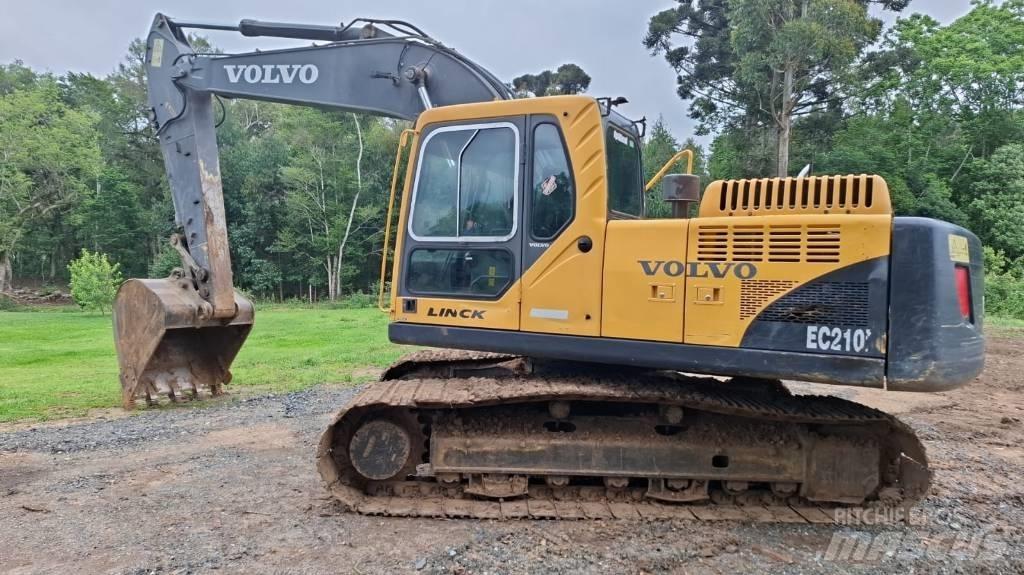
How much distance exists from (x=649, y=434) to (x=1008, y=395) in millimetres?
7844

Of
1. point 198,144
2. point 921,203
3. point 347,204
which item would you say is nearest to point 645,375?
point 198,144

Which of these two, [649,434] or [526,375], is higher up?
[526,375]

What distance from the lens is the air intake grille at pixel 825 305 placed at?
12.1 feet

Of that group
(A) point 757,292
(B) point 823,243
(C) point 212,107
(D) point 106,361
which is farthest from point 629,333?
(D) point 106,361

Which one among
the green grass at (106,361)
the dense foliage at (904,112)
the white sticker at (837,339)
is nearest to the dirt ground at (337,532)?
the white sticker at (837,339)

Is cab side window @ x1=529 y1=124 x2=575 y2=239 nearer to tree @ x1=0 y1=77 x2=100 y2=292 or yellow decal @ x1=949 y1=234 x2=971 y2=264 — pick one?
yellow decal @ x1=949 y1=234 x2=971 y2=264

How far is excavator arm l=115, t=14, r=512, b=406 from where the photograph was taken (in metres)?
5.62

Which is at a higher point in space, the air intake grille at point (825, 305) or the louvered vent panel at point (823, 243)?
the louvered vent panel at point (823, 243)

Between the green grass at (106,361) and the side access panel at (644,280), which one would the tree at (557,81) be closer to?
the green grass at (106,361)

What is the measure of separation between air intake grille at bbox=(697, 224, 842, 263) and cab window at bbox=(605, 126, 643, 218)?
79cm

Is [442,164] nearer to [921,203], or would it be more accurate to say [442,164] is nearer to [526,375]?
[526,375]

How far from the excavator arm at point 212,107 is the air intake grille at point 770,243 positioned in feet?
7.51

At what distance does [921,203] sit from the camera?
29828 millimetres

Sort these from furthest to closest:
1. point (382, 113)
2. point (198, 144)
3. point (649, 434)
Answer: point (198, 144), point (382, 113), point (649, 434)
